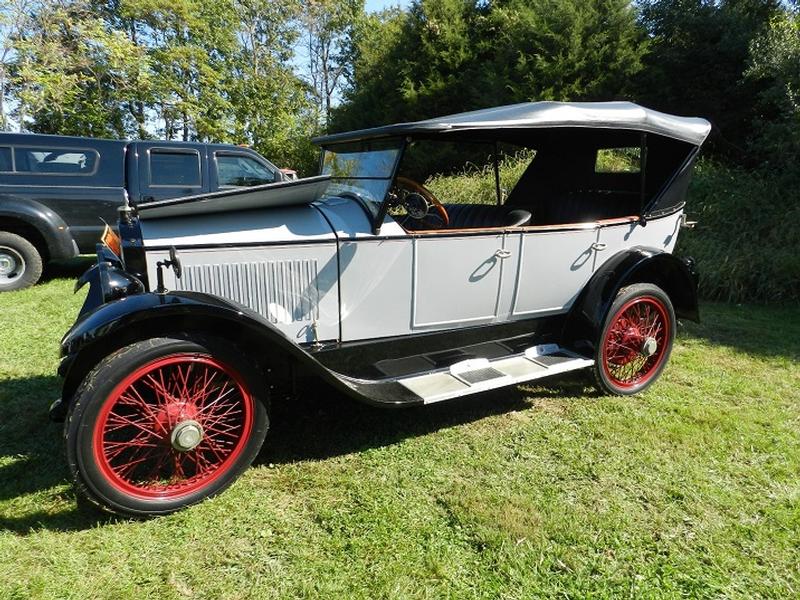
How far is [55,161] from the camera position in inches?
264

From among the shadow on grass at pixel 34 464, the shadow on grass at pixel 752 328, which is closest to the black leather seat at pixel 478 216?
the shadow on grass at pixel 752 328

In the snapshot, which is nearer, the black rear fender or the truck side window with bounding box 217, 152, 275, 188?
the black rear fender

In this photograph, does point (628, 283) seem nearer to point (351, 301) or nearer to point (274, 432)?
point (351, 301)

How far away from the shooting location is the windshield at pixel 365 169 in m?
2.82

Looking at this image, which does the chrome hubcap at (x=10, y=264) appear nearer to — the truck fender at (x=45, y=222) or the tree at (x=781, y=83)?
the truck fender at (x=45, y=222)

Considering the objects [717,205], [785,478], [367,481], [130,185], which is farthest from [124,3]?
[785,478]

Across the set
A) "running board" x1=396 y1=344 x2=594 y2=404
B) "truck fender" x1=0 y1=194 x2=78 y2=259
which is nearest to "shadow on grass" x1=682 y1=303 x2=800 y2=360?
"running board" x1=396 y1=344 x2=594 y2=404

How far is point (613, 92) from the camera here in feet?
37.9

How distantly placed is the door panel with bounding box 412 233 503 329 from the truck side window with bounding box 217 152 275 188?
5472mm

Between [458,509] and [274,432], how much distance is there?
1.27 m

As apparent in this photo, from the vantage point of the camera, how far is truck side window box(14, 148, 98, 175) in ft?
21.5

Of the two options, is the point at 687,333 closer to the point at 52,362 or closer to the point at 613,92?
the point at 52,362

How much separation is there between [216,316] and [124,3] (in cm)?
1955

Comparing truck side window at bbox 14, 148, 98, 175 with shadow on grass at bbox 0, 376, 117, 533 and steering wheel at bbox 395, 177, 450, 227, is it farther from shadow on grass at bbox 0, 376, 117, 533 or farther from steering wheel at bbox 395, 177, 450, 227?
steering wheel at bbox 395, 177, 450, 227
